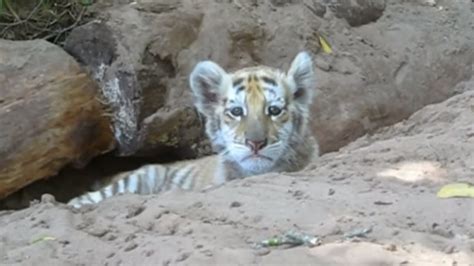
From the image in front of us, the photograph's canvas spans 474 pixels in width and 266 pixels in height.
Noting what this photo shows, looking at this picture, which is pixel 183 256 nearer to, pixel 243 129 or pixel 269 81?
pixel 243 129

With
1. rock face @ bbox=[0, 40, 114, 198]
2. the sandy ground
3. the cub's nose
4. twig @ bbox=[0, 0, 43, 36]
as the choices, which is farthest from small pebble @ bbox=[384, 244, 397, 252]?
twig @ bbox=[0, 0, 43, 36]

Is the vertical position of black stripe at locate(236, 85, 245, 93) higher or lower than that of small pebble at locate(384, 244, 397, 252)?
lower

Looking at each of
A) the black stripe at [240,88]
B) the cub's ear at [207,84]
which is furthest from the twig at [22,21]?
the black stripe at [240,88]

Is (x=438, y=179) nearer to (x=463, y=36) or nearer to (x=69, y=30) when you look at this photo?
(x=69, y=30)

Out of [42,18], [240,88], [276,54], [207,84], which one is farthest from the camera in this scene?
[276,54]

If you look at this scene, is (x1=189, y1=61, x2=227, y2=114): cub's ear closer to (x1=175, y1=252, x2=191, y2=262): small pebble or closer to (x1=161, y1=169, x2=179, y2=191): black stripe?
(x1=161, y1=169, x2=179, y2=191): black stripe

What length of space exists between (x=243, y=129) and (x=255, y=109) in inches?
6.5

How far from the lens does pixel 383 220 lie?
13.9 feet

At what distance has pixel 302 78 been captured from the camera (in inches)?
275

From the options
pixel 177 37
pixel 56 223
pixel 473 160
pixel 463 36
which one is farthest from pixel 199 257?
pixel 463 36

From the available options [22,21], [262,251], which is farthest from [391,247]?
[22,21]

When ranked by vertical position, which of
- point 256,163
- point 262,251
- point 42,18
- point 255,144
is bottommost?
point 256,163

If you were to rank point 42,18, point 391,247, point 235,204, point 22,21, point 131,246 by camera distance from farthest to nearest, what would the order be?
point 42,18
point 22,21
point 235,204
point 131,246
point 391,247

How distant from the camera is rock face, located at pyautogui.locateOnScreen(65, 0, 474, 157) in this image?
24.3 ft
